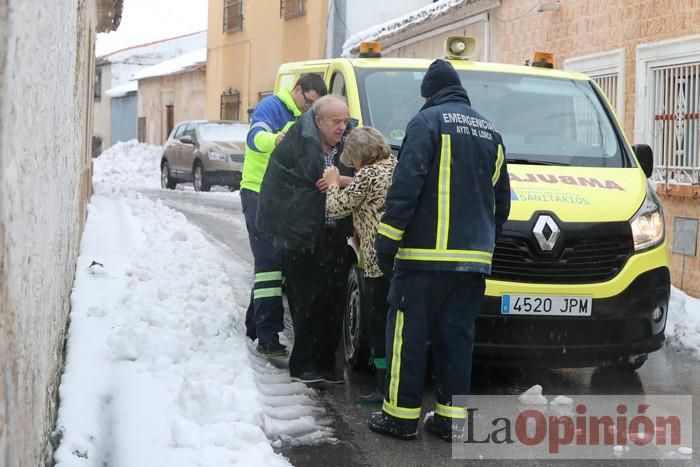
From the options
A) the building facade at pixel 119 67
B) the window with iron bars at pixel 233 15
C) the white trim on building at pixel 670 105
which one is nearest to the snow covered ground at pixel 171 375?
the white trim on building at pixel 670 105

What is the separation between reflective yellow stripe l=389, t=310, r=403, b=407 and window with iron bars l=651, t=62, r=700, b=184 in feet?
21.0

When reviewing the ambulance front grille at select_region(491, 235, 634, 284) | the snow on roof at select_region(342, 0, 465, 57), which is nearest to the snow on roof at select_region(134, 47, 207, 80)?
the snow on roof at select_region(342, 0, 465, 57)

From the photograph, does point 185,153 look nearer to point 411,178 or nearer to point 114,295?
point 114,295

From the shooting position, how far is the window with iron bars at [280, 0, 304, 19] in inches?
1038

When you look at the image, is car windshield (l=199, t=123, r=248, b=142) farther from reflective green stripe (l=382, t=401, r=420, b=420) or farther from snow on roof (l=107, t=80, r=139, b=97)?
Answer: snow on roof (l=107, t=80, r=139, b=97)

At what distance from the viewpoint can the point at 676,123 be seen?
11133 mm

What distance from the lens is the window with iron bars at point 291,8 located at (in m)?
26.4

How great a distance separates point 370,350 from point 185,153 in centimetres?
1842

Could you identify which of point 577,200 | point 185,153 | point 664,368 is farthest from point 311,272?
point 185,153

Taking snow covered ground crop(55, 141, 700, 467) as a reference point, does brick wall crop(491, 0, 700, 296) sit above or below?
above

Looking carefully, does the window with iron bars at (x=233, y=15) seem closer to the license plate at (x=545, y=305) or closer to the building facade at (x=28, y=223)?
the license plate at (x=545, y=305)

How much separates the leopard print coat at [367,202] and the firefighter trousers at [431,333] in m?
0.58

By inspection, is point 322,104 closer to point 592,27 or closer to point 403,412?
point 403,412

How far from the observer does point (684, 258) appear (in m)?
10.6
